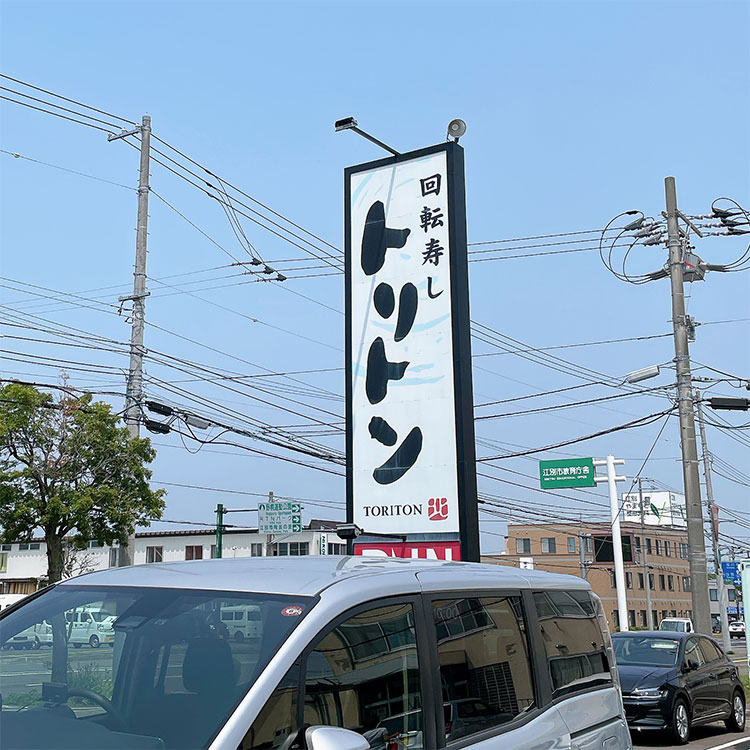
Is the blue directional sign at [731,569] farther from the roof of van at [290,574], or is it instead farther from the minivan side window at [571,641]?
the roof of van at [290,574]

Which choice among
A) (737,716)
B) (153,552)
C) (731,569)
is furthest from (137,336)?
(153,552)

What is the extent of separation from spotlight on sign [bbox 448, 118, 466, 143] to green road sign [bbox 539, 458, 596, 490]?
23.7 meters

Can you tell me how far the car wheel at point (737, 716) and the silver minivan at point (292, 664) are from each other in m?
13.3

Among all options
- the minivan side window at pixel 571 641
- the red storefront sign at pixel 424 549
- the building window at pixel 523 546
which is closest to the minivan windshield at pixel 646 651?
the red storefront sign at pixel 424 549

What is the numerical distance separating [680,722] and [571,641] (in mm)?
10509

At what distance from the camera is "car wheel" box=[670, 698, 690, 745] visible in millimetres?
13852

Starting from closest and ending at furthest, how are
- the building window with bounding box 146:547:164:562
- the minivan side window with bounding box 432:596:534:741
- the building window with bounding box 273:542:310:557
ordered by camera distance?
the minivan side window with bounding box 432:596:534:741, the building window with bounding box 273:542:310:557, the building window with bounding box 146:547:164:562

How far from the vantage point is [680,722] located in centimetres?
1400

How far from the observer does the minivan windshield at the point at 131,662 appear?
307 cm

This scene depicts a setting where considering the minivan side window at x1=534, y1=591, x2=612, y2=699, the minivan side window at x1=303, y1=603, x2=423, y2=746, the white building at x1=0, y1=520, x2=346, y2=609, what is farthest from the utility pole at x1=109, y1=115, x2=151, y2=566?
the white building at x1=0, y1=520, x2=346, y2=609

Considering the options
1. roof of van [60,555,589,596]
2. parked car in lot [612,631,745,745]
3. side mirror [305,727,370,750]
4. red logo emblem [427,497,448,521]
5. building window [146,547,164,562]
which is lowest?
parked car in lot [612,631,745,745]

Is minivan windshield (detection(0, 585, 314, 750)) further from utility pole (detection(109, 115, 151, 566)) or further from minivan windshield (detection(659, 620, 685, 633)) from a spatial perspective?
minivan windshield (detection(659, 620, 685, 633))

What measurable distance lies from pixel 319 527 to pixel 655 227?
3962cm

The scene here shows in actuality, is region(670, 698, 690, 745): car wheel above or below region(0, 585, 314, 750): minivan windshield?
below
